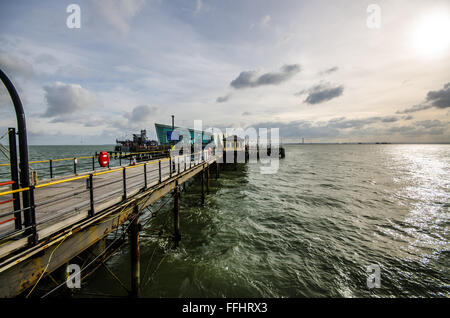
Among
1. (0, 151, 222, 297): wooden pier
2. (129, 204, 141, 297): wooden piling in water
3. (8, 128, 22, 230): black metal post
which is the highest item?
(8, 128, 22, 230): black metal post

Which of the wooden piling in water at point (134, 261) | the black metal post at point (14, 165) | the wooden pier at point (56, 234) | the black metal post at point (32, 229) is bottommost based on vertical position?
the wooden piling in water at point (134, 261)

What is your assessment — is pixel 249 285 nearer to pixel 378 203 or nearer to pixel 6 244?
pixel 6 244

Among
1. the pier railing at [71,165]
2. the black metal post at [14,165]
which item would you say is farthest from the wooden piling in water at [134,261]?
the pier railing at [71,165]

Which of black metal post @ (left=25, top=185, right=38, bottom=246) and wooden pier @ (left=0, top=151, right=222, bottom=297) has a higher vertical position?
black metal post @ (left=25, top=185, right=38, bottom=246)

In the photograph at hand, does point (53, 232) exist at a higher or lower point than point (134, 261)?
higher

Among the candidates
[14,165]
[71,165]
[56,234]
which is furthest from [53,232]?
[71,165]

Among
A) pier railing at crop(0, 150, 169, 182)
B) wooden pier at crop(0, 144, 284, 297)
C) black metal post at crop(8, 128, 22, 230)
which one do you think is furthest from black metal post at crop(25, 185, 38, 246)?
pier railing at crop(0, 150, 169, 182)

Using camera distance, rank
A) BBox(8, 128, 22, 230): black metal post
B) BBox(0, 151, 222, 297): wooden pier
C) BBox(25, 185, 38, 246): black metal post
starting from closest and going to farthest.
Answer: BBox(0, 151, 222, 297): wooden pier
BBox(25, 185, 38, 246): black metal post
BBox(8, 128, 22, 230): black metal post

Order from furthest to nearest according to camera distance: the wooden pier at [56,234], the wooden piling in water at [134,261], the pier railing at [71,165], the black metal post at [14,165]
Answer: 1. the pier railing at [71,165]
2. the wooden piling in water at [134,261]
3. the black metal post at [14,165]
4. the wooden pier at [56,234]

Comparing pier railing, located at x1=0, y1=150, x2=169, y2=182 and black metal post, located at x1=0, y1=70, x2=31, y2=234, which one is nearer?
black metal post, located at x1=0, y1=70, x2=31, y2=234

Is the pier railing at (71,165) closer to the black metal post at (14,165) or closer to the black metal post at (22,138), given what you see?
the black metal post at (14,165)

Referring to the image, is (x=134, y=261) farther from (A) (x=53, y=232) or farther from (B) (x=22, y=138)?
(B) (x=22, y=138)

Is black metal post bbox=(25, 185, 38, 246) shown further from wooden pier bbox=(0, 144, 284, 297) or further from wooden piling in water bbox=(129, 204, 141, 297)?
wooden piling in water bbox=(129, 204, 141, 297)

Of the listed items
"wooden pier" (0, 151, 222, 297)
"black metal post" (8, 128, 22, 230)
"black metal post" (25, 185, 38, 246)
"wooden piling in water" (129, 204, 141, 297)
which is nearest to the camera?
"wooden pier" (0, 151, 222, 297)
